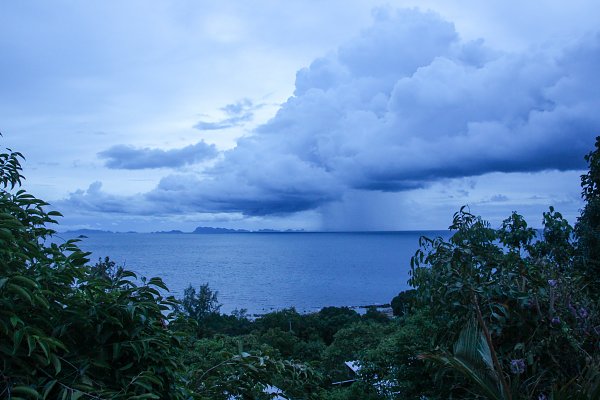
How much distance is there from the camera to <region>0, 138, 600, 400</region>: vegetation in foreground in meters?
2.25

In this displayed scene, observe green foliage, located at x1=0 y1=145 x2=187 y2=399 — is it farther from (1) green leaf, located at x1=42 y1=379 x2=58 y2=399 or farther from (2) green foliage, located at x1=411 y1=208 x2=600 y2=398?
(2) green foliage, located at x1=411 y1=208 x2=600 y2=398

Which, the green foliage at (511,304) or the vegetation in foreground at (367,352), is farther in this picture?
the green foliage at (511,304)

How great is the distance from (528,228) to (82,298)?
6.59 meters

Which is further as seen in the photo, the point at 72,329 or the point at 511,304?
the point at 511,304

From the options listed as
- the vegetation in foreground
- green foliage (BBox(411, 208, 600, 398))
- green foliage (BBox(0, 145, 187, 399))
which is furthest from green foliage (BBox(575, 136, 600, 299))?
green foliage (BBox(0, 145, 187, 399))

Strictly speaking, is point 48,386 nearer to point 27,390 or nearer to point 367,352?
point 27,390

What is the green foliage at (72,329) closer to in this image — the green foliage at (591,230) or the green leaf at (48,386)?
the green leaf at (48,386)

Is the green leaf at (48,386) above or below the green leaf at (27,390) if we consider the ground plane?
below

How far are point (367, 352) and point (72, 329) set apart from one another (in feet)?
21.2

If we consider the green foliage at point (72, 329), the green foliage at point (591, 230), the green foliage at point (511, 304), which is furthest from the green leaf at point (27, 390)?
the green foliage at point (591, 230)

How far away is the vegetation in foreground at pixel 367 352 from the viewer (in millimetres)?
2246

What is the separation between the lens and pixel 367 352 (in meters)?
8.25

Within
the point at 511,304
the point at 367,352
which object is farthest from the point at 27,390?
the point at 367,352

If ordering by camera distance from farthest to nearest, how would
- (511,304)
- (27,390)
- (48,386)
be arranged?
1. (511,304)
2. (48,386)
3. (27,390)
